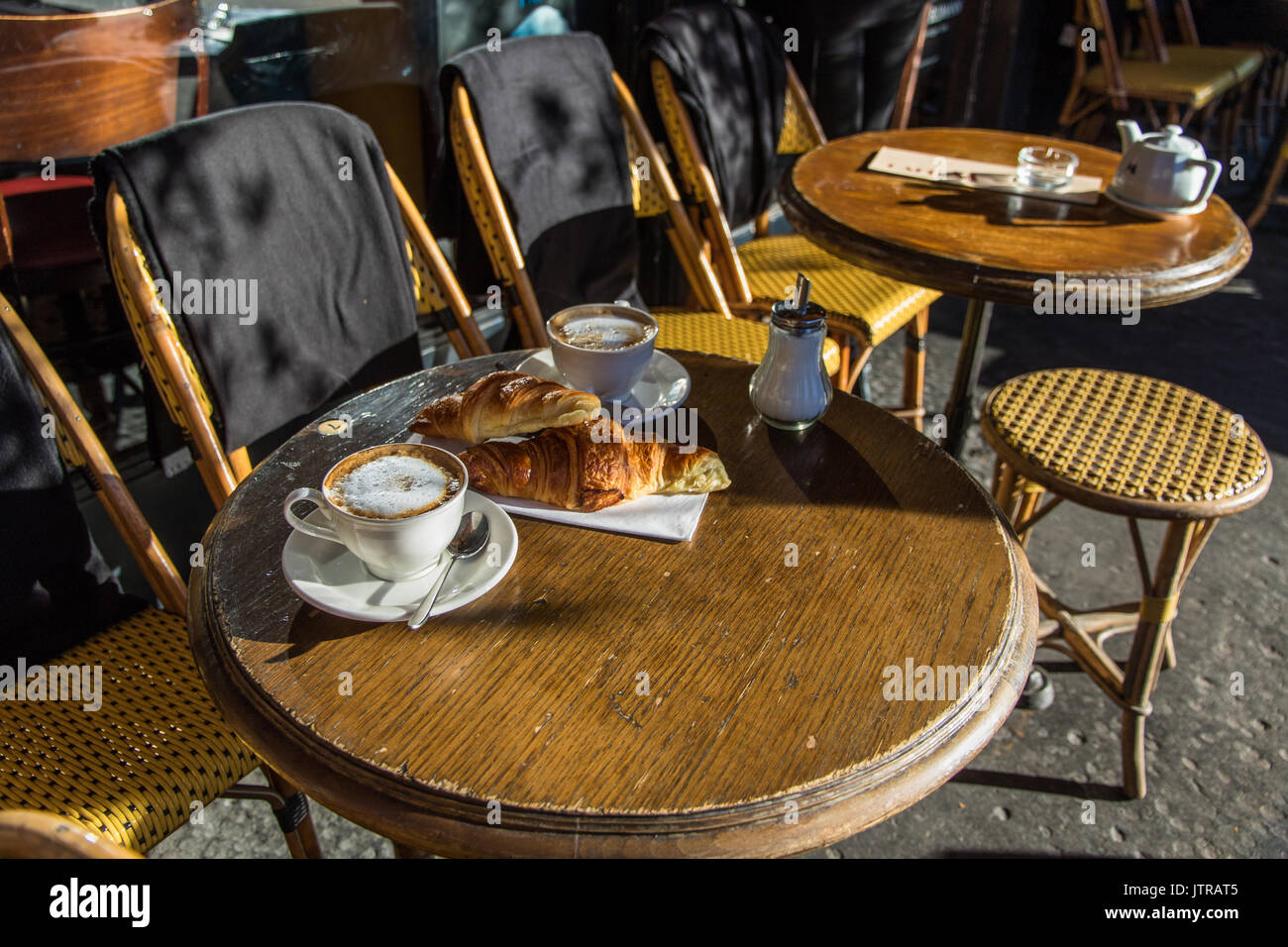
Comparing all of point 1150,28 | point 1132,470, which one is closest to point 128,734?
point 1132,470

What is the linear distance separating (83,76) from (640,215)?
137cm

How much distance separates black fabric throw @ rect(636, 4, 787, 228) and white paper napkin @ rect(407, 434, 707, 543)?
1728mm

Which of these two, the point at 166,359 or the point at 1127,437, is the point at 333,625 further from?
the point at 1127,437

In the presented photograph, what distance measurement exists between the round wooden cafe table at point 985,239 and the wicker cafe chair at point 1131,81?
130 inches

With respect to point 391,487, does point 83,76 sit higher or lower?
→ higher

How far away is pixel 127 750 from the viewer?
49.7 inches

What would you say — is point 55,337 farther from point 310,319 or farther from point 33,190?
point 310,319

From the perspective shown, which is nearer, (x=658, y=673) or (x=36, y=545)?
(x=658, y=673)

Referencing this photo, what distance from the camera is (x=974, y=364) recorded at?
7.72ft

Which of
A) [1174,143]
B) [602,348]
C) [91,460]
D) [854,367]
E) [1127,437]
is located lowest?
[854,367]

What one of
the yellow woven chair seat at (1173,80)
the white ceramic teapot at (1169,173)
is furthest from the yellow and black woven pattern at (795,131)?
the yellow woven chair seat at (1173,80)

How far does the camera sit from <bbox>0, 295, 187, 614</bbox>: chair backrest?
1.40 metres

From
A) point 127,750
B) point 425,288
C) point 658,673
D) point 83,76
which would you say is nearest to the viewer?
point 658,673
